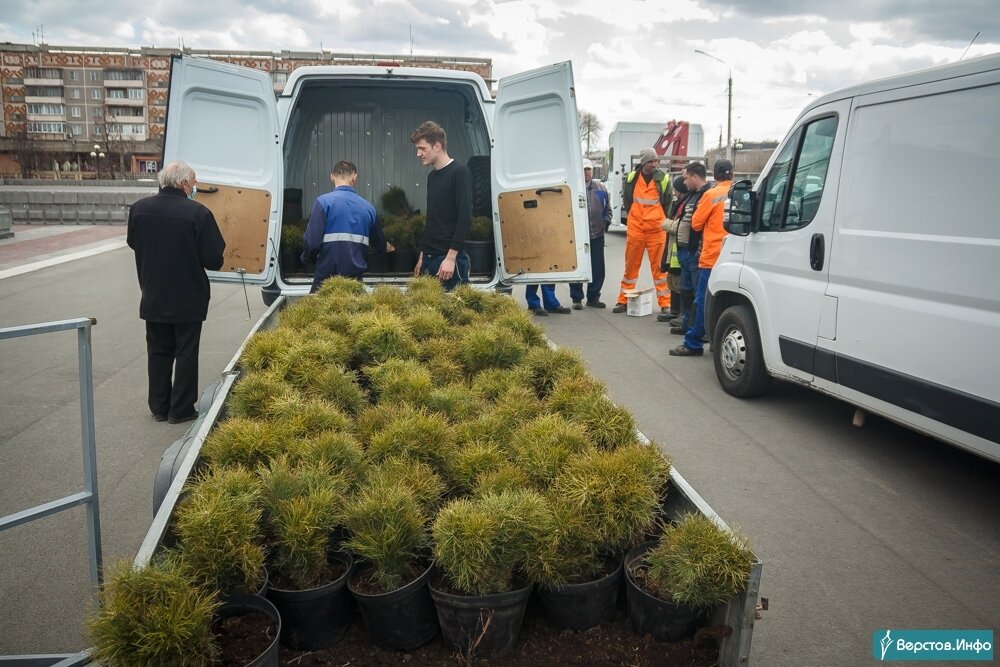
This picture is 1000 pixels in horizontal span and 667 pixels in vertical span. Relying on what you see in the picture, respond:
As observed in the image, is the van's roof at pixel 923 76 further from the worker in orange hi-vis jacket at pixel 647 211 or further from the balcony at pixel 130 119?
the balcony at pixel 130 119

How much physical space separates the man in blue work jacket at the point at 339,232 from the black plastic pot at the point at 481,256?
1.28m

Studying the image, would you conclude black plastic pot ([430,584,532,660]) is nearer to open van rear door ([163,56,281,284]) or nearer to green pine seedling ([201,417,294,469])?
green pine seedling ([201,417,294,469])

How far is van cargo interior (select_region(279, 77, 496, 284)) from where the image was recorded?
7715mm

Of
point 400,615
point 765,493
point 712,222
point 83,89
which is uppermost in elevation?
point 83,89

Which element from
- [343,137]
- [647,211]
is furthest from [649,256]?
[343,137]

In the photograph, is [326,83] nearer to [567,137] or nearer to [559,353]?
[567,137]

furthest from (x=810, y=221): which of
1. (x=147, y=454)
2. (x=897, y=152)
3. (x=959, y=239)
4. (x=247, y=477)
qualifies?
(x=147, y=454)

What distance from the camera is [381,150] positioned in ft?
29.3

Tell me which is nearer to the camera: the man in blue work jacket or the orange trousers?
the man in blue work jacket

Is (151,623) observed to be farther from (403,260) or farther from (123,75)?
(123,75)

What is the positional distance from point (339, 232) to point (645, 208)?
539 centimetres

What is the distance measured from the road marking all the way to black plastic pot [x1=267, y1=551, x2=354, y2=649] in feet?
45.2

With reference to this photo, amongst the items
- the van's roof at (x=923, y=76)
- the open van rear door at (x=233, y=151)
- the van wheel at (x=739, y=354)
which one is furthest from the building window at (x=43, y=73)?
the van's roof at (x=923, y=76)

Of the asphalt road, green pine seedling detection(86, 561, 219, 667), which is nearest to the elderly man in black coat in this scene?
the asphalt road
